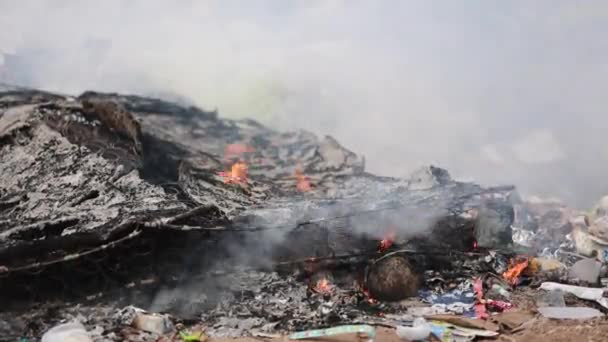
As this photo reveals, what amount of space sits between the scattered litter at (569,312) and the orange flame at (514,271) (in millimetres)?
885

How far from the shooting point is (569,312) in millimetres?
5543

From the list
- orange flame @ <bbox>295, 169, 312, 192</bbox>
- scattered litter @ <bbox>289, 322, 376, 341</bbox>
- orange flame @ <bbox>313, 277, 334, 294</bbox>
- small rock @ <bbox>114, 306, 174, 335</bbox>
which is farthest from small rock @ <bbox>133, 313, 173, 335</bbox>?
orange flame @ <bbox>295, 169, 312, 192</bbox>

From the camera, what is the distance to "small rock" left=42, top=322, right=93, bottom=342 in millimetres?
4184

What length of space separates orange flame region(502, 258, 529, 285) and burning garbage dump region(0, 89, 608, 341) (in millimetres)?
20

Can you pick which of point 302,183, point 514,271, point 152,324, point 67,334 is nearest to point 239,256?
point 152,324

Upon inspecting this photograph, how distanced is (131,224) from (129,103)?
420 inches

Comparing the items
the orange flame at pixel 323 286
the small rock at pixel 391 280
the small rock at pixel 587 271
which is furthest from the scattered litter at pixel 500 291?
the orange flame at pixel 323 286

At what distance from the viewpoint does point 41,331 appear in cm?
448

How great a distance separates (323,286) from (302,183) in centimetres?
395

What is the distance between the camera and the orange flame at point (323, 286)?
19.1ft

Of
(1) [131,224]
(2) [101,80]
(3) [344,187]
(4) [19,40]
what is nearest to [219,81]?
(2) [101,80]

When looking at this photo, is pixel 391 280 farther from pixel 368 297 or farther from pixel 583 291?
pixel 583 291

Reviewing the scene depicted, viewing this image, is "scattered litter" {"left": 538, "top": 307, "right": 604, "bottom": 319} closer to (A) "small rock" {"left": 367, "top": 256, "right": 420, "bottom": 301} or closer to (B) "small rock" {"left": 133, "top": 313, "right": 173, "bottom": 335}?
(A) "small rock" {"left": 367, "top": 256, "right": 420, "bottom": 301}

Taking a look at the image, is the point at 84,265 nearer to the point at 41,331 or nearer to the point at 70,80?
the point at 41,331
